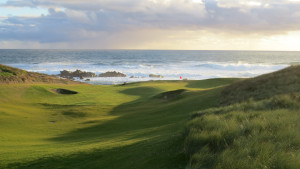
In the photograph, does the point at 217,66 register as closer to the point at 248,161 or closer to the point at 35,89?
the point at 35,89

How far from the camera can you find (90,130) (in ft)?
50.9

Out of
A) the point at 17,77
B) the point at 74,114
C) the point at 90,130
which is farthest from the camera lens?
the point at 17,77

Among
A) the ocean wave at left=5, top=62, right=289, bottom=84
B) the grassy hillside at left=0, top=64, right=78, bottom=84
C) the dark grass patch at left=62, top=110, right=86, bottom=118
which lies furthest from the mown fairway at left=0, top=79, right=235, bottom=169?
the ocean wave at left=5, top=62, right=289, bottom=84

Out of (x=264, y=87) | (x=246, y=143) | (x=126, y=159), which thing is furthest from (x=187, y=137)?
(x=264, y=87)

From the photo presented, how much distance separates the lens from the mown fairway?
23.9ft

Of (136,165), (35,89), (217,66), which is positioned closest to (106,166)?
(136,165)

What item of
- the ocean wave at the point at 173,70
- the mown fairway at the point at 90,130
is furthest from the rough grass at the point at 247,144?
the ocean wave at the point at 173,70

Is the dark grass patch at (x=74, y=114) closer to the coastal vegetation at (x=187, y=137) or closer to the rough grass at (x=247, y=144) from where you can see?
the coastal vegetation at (x=187, y=137)

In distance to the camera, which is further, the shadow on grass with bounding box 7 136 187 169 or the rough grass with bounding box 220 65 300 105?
the rough grass with bounding box 220 65 300 105

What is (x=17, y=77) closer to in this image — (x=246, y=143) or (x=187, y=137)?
(x=187, y=137)

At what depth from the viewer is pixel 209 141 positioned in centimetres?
566

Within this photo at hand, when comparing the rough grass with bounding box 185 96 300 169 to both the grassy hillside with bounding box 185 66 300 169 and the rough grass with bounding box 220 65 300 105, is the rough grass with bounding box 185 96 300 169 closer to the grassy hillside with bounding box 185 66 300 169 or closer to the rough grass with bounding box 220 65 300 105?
the grassy hillside with bounding box 185 66 300 169

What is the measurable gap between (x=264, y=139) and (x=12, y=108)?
20262 mm

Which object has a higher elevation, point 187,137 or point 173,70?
point 173,70
